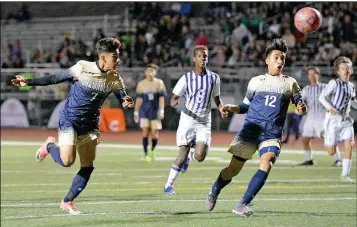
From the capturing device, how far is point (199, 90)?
1303 cm

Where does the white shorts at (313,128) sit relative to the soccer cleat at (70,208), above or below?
below

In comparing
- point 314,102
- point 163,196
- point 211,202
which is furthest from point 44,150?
point 314,102

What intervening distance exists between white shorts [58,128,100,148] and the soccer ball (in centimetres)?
288

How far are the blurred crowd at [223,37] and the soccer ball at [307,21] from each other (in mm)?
15459

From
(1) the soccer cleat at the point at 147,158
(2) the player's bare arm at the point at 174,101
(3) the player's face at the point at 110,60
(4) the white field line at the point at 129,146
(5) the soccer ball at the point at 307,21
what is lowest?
(4) the white field line at the point at 129,146

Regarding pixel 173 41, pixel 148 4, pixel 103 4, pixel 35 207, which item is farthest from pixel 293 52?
pixel 35 207

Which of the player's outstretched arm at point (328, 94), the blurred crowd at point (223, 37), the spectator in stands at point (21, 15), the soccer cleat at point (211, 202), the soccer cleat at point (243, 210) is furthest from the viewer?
the spectator in stands at point (21, 15)

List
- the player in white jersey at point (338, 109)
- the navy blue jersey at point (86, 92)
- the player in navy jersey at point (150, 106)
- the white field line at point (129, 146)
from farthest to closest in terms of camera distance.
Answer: the white field line at point (129, 146) → the player in navy jersey at point (150, 106) → the player in white jersey at point (338, 109) → the navy blue jersey at point (86, 92)

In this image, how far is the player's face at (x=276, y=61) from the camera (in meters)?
9.62

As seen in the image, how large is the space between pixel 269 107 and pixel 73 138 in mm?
2311

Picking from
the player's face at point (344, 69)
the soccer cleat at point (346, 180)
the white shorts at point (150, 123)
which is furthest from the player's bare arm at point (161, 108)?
the soccer cleat at point (346, 180)

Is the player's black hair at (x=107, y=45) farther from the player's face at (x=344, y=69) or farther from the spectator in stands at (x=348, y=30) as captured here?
the spectator in stands at (x=348, y=30)

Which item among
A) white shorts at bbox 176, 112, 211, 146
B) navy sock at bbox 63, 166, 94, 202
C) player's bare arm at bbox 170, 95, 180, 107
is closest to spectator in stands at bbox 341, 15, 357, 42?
white shorts at bbox 176, 112, 211, 146

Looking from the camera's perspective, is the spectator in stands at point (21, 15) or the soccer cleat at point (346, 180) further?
the spectator in stands at point (21, 15)
